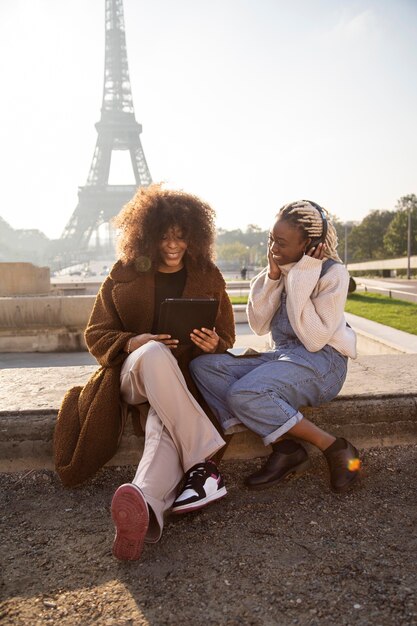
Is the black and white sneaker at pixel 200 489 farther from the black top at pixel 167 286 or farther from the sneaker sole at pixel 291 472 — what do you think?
the black top at pixel 167 286

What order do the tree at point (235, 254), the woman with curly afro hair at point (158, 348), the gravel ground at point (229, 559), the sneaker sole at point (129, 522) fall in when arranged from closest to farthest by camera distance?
the gravel ground at point (229, 559) < the sneaker sole at point (129, 522) < the woman with curly afro hair at point (158, 348) < the tree at point (235, 254)

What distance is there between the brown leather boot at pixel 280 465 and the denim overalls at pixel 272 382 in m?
0.09

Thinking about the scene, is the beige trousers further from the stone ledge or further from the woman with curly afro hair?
the stone ledge

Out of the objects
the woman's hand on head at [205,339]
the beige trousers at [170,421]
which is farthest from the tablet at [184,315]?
the beige trousers at [170,421]

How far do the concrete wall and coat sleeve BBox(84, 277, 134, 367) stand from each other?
9.18 meters

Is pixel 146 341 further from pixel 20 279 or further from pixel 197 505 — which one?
pixel 20 279

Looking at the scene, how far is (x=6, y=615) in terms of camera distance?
151cm

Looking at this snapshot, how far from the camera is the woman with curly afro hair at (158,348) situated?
1973 mm

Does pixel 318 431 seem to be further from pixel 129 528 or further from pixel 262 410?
pixel 129 528

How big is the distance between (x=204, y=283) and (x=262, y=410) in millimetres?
739

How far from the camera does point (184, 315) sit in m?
2.41

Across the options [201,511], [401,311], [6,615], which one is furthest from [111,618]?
[401,311]

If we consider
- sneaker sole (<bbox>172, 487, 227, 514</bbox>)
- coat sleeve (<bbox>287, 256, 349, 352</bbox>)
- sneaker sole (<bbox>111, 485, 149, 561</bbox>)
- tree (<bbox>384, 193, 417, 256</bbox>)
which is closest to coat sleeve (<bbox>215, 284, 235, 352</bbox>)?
coat sleeve (<bbox>287, 256, 349, 352</bbox>)

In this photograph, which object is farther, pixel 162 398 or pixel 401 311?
pixel 401 311
